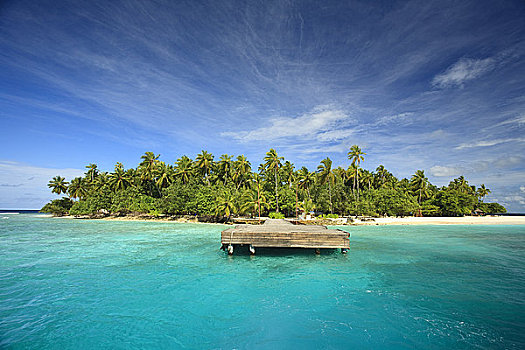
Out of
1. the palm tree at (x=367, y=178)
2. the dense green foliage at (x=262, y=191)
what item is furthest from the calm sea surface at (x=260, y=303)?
the palm tree at (x=367, y=178)

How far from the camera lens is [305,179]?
216 ft

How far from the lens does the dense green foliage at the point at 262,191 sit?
55844mm

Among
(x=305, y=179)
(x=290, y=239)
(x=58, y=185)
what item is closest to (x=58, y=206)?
(x=58, y=185)

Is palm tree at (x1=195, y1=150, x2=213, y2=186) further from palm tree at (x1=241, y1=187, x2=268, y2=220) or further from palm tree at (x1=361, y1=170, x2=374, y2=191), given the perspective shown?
palm tree at (x1=361, y1=170, x2=374, y2=191)

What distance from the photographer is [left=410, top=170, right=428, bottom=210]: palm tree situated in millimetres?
72562

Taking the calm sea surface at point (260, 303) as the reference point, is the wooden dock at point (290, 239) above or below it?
above

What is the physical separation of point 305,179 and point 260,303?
57894mm

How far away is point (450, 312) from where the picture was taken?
8.59m

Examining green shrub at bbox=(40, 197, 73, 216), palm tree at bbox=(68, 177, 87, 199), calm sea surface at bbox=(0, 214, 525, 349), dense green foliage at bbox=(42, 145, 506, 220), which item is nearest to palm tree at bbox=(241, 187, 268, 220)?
dense green foliage at bbox=(42, 145, 506, 220)

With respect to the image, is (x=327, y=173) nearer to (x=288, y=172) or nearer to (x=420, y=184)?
(x=288, y=172)

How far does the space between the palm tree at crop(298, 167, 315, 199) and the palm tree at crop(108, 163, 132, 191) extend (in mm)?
46174

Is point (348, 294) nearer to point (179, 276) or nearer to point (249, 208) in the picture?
point (179, 276)

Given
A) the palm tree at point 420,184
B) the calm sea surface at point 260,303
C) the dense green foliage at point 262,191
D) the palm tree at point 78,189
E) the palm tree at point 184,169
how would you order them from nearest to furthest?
the calm sea surface at point 260,303 → the dense green foliage at point 262,191 → the palm tree at point 184,169 → the palm tree at point 420,184 → the palm tree at point 78,189

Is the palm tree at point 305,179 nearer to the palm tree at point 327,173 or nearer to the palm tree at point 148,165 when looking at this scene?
the palm tree at point 327,173
